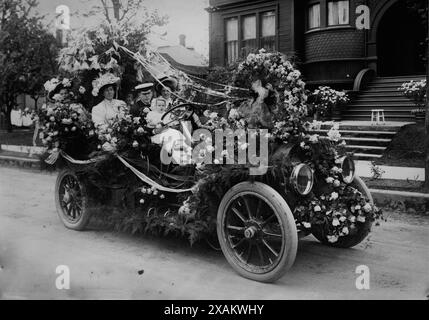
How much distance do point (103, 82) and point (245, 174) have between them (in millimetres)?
2852

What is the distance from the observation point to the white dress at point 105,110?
6109 mm

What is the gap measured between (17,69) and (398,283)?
50.7 feet

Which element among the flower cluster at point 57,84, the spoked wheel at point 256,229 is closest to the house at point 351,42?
the flower cluster at point 57,84

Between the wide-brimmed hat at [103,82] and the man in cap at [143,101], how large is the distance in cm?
36

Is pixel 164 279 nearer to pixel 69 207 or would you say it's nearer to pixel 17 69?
pixel 69 207

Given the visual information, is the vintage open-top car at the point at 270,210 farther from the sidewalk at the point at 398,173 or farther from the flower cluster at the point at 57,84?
the sidewalk at the point at 398,173

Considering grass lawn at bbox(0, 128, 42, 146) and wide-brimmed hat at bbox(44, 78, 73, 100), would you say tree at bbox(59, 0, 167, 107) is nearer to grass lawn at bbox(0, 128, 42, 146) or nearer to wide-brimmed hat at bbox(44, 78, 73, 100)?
wide-brimmed hat at bbox(44, 78, 73, 100)

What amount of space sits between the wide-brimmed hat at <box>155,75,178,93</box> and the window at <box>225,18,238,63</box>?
14.1 meters

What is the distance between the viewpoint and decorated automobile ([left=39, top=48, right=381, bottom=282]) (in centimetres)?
429

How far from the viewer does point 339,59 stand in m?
16.7

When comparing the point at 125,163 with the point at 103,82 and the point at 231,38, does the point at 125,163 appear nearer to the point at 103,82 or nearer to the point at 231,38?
the point at 103,82

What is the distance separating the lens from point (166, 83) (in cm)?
658

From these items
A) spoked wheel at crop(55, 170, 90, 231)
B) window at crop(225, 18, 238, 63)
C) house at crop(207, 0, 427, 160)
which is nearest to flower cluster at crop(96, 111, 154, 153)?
spoked wheel at crop(55, 170, 90, 231)

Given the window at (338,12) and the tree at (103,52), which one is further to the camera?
the window at (338,12)
